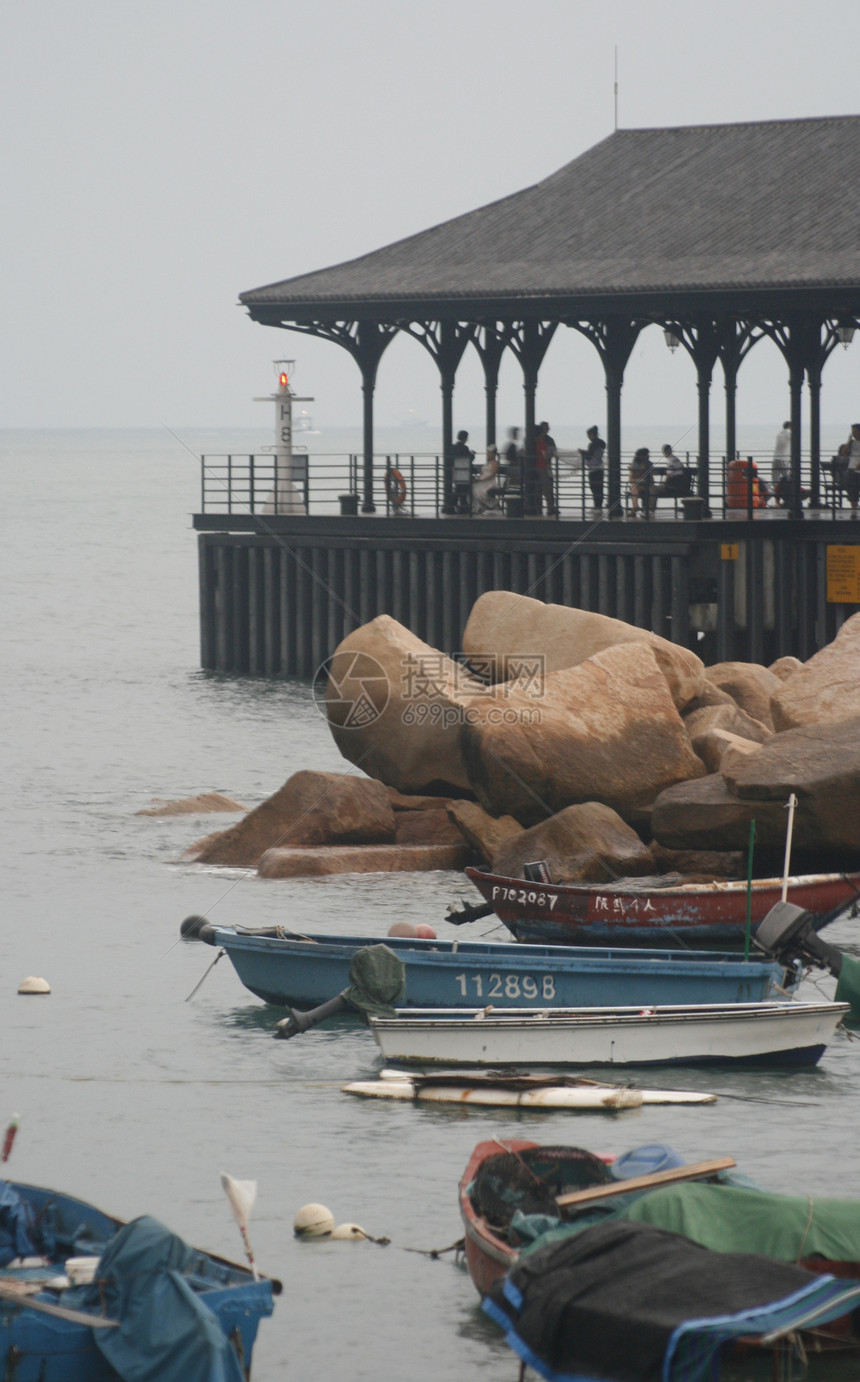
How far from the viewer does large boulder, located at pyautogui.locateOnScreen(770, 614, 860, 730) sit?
26438mm

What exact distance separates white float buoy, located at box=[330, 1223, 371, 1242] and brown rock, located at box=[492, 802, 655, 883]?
411 inches

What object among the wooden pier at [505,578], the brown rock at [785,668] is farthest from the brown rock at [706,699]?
the wooden pier at [505,578]

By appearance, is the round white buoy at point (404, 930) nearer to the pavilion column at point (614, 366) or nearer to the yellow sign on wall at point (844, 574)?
the yellow sign on wall at point (844, 574)

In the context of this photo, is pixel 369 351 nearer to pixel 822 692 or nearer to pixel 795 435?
pixel 795 435

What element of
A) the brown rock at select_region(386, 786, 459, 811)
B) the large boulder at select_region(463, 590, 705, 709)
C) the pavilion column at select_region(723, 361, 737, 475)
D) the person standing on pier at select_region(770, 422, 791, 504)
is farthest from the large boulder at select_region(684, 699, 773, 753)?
the pavilion column at select_region(723, 361, 737, 475)

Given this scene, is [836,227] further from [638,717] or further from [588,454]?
[638,717]

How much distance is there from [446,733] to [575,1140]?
39.6ft

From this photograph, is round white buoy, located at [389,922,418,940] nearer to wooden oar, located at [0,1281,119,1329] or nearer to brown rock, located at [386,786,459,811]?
brown rock, located at [386,786,459,811]

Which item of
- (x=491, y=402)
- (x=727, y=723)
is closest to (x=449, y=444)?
(x=491, y=402)

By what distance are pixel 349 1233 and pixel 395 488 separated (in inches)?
1220

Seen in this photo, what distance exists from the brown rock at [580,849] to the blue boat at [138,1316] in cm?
1338

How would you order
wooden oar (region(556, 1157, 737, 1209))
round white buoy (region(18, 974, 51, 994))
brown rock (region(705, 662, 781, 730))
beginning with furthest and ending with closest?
brown rock (region(705, 662, 781, 730))
round white buoy (region(18, 974, 51, 994))
wooden oar (region(556, 1157, 737, 1209))

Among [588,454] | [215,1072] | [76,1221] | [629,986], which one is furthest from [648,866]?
[588,454]
